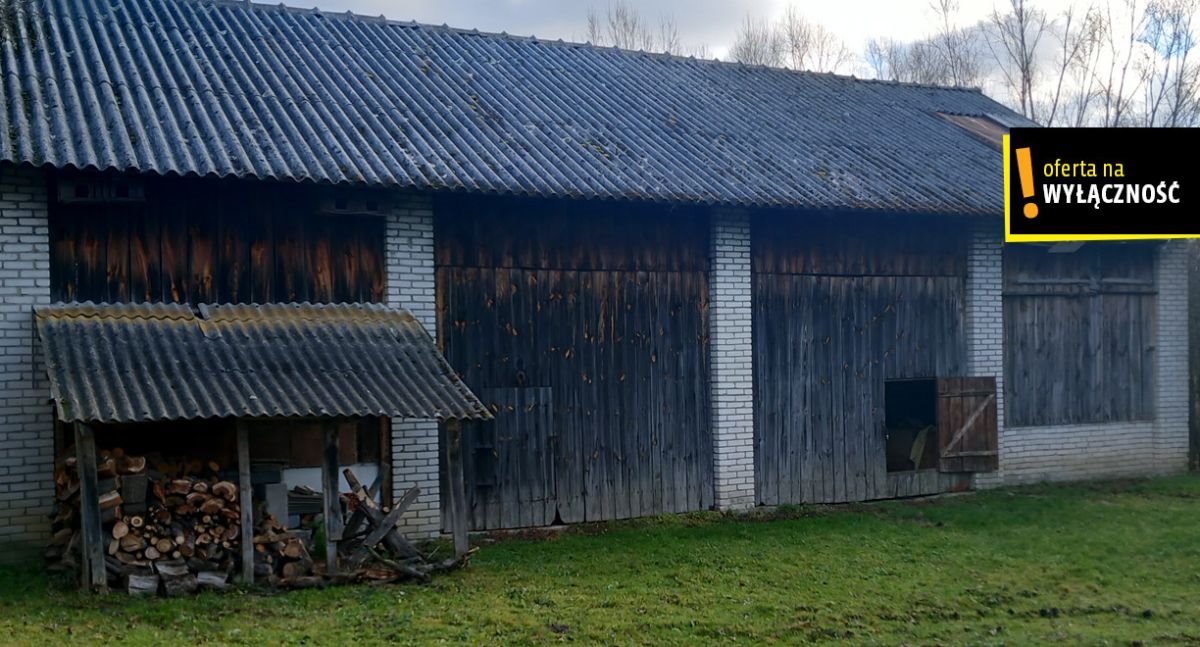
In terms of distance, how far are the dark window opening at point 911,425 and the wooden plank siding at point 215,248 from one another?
291 inches

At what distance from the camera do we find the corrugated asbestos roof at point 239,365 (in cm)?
897

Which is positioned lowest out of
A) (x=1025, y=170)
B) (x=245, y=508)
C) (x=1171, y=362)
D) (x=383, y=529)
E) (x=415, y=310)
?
(x=383, y=529)

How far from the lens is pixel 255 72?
42.3 feet

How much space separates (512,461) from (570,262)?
2257 millimetres

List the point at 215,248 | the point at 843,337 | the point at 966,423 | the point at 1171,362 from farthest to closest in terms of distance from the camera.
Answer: the point at 1171,362
the point at 966,423
the point at 843,337
the point at 215,248

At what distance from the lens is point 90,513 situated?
871 cm

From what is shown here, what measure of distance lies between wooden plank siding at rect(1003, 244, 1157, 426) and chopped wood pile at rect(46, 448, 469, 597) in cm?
917

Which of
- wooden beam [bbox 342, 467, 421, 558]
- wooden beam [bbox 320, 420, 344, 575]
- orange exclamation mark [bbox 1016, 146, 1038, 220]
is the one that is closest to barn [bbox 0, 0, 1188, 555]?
wooden beam [bbox 320, 420, 344, 575]

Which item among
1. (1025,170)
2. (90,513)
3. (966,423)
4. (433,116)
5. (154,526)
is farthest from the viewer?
(966,423)

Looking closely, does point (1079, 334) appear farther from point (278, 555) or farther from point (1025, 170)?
point (278, 555)

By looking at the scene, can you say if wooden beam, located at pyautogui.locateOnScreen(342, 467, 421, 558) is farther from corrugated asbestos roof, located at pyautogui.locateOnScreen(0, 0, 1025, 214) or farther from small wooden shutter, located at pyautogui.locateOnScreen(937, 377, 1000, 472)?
small wooden shutter, located at pyautogui.locateOnScreen(937, 377, 1000, 472)

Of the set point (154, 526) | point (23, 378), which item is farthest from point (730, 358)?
point (23, 378)

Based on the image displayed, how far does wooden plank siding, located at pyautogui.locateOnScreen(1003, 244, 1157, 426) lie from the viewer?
15719 millimetres

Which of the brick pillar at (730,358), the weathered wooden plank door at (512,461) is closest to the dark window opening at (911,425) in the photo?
the brick pillar at (730,358)
